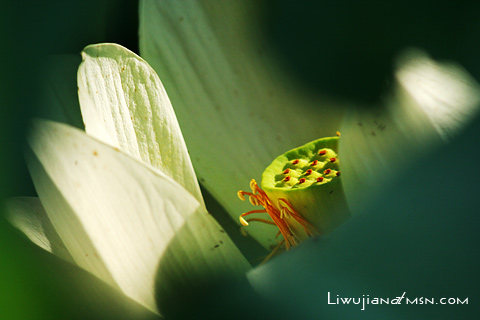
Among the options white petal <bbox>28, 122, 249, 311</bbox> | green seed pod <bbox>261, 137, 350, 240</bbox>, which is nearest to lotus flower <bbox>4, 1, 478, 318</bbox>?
white petal <bbox>28, 122, 249, 311</bbox>

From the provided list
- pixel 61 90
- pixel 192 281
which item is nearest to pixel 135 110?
pixel 61 90

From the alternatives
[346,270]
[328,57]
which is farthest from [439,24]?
[346,270]

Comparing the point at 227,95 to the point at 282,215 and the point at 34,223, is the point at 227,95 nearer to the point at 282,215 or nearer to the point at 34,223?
the point at 282,215

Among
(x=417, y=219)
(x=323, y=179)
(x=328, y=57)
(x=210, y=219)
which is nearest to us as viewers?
(x=417, y=219)

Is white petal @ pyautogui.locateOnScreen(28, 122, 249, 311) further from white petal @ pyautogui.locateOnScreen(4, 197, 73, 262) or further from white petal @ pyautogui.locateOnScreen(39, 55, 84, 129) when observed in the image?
white petal @ pyautogui.locateOnScreen(39, 55, 84, 129)

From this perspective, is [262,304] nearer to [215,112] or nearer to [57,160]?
[57,160]

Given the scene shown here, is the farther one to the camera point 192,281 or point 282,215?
point 282,215
